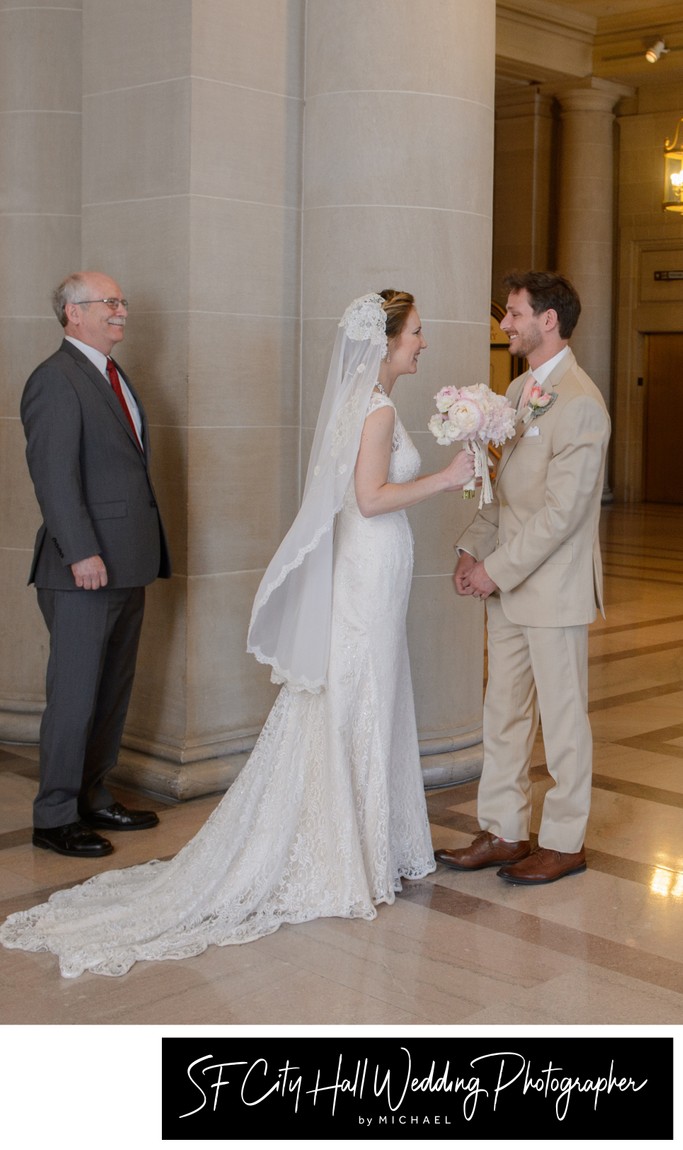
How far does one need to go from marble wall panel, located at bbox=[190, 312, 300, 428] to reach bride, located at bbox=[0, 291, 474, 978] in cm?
120

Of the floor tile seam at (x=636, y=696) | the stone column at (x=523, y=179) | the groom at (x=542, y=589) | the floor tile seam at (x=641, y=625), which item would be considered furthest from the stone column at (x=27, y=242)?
the stone column at (x=523, y=179)

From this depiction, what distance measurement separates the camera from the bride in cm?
446

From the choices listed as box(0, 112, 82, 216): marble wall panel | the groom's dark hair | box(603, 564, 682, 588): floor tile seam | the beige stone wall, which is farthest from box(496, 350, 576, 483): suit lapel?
box(603, 564, 682, 588): floor tile seam

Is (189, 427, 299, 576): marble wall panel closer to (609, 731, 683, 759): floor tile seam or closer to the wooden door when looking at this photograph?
(609, 731, 683, 759): floor tile seam

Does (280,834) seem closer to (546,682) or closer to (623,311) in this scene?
(546,682)

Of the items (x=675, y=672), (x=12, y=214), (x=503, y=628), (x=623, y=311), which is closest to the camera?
(x=503, y=628)

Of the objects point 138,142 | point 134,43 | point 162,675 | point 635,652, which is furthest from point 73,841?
point 635,652

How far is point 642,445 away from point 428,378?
51.5 feet

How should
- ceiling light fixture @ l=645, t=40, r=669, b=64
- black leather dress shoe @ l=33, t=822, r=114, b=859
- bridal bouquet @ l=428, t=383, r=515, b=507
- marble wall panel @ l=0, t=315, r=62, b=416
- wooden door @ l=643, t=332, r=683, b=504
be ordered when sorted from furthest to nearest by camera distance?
1. wooden door @ l=643, t=332, r=683, b=504
2. ceiling light fixture @ l=645, t=40, r=669, b=64
3. marble wall panel @ l=0, t=315, r=62, b=416
4. black leather dress shoe @ l=33, t=822, r=114, b=859
5. bridal bouquet @ l=428, t=383, r=515, b=507

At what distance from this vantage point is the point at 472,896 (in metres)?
4.66

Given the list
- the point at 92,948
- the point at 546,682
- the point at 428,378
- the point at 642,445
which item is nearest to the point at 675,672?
the point at 428,378

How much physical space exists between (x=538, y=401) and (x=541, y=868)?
5.19 ft

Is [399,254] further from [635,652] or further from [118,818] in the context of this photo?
[635,652]

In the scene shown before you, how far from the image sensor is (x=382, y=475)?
4.50 m
